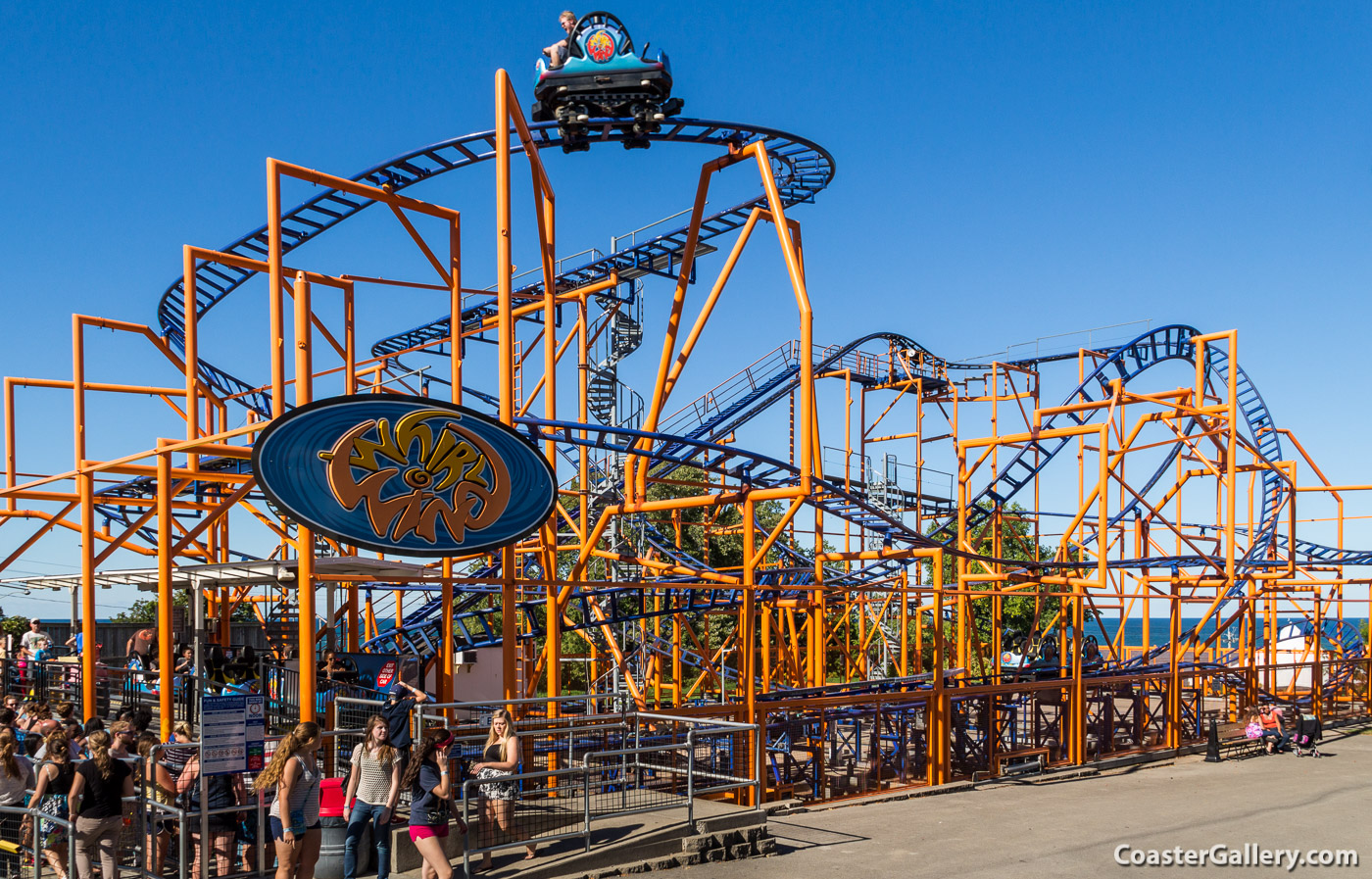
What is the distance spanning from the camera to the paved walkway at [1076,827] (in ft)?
34.9

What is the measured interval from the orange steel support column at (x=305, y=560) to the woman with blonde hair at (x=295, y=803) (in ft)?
6.01

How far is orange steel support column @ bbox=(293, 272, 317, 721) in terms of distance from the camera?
1027 centimetres

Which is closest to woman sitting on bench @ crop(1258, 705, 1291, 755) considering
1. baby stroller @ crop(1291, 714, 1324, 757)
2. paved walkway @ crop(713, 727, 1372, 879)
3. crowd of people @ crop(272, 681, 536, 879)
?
baby stroller @ crop(1291, 714, 1324, 757)

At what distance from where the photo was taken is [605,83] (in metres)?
14.2

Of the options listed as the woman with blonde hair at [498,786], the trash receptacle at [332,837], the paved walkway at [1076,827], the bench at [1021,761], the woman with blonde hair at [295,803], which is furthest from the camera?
the bench at [1021,761]

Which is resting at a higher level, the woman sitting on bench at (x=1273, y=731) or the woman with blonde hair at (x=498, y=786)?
the woman with blonde hair at (x=498, y=786)

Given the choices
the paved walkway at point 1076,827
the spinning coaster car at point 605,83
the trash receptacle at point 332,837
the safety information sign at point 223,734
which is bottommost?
the paved walkway at point 1076,827

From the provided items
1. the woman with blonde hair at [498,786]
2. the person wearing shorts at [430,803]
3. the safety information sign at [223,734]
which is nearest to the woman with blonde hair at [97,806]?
the safety information sign at [223,734]

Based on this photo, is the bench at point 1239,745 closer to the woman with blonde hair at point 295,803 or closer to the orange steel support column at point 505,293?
the orange steel support column at point 505,293

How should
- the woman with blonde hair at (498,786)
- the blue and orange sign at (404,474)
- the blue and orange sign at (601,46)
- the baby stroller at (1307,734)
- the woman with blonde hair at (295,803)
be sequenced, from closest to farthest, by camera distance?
the woman with blonde hair at (295,803) < the woman with blonde hair at (498,786) < the blue and orange sign at (404,474) < the blue and orange sign at (601,46) < the baby stroller at (1307,734)

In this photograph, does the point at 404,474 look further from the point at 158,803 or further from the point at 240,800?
the point at 158,803

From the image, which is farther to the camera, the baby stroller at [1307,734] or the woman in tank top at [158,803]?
the baby stroller at [1307,734]

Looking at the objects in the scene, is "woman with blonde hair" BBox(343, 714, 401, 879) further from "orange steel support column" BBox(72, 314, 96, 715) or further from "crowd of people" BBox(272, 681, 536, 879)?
"orange steel support column" BBox(72, 314, 96, 715)

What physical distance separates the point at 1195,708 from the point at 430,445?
16.7m
